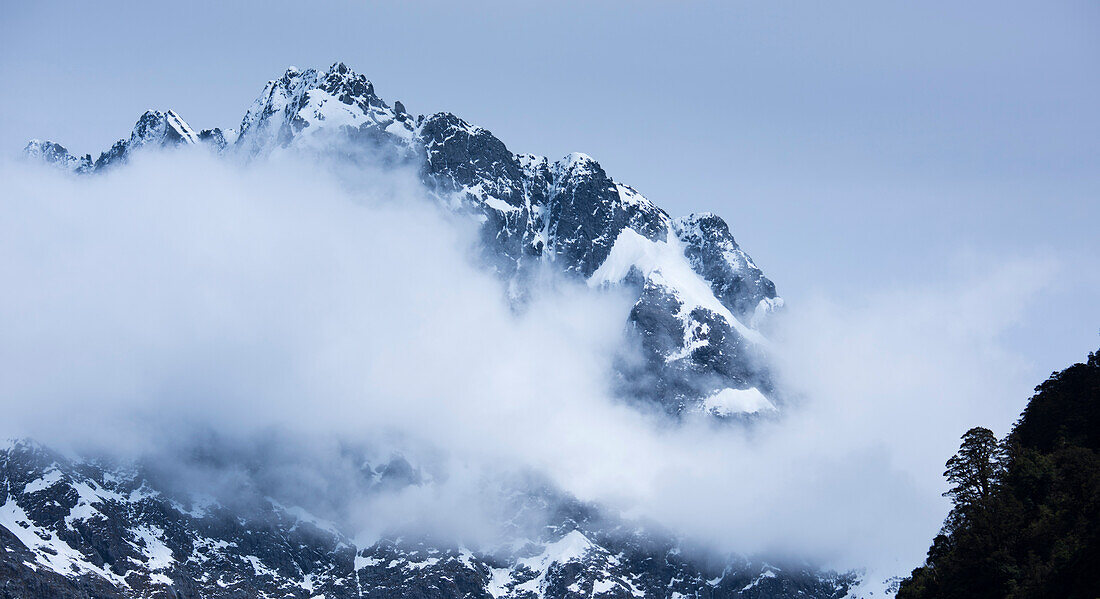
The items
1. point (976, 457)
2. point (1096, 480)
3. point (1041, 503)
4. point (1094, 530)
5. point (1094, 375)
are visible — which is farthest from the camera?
point (1094, 375)

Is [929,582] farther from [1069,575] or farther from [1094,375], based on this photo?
[1094,375]

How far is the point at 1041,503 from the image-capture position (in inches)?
5655

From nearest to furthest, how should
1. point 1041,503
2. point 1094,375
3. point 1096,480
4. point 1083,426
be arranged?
point 1096,480, point 1041,503, point 1083,426, point 1094,375

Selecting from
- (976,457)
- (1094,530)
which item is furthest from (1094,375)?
(1094,530)

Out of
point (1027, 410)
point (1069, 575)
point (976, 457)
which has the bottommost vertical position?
point (1069, 575)

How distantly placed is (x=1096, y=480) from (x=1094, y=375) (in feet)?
168

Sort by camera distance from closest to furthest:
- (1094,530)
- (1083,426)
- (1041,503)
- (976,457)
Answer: (1094,530)
(1041,503)
(976,457)
(1083,426)

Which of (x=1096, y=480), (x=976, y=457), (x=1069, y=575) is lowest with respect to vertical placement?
(x=1069, y=575)

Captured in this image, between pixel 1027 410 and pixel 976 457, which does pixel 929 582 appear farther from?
pixel 1027 410

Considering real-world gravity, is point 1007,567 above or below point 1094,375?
below

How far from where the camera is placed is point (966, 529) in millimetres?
148625

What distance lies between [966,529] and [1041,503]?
986cm

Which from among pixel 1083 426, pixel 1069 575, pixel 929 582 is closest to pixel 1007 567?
pixel 1069 575

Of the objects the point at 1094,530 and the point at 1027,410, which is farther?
the point at 1027,410
